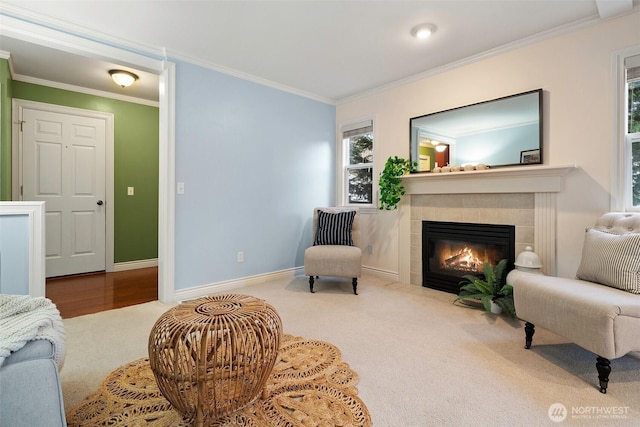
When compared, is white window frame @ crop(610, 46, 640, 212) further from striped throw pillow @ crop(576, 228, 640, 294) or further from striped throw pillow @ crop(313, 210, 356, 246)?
striped throw pillow @ crop(313, 210, 356, 246)

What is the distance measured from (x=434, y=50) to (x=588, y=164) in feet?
5.40

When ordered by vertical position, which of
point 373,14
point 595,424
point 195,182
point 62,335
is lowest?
point 595,424

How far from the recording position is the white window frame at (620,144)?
7.73 ft

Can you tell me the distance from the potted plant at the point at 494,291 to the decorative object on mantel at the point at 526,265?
3.9 inches

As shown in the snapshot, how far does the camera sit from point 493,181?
3.04m

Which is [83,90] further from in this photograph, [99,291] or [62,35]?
[99,291]

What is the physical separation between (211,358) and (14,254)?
2056 mm

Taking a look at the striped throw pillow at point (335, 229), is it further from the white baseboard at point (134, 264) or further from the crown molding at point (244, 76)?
the white baseboard at point (134, 264)

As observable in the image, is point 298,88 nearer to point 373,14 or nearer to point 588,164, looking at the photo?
point 373,14

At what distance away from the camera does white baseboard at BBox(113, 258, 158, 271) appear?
4.52 metres

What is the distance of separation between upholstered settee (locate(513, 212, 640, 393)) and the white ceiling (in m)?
1.67

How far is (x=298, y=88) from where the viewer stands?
4059 millimetres

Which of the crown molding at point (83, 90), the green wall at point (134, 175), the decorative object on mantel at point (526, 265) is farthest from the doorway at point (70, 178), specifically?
the decorative object on mantel at point (526, 265)

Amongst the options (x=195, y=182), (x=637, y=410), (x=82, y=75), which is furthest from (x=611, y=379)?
(x=82, y=75)
